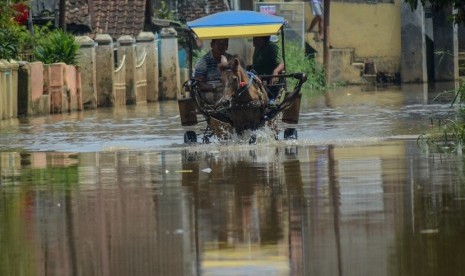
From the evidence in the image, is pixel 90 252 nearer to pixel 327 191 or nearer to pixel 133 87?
pixel 327 191

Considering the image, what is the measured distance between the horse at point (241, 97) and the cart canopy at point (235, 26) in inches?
58.5

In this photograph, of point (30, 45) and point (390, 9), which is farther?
point (390, 9)

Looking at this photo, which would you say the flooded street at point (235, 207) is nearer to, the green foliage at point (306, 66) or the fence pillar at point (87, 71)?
the fence pillar at point (87, 71)

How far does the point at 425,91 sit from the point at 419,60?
716cm

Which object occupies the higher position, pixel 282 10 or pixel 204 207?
pixel 282 10

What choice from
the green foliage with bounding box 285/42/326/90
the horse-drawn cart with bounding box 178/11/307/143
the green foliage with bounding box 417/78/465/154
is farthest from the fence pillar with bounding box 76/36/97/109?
the green foliage with bounding box 417/78/465/154

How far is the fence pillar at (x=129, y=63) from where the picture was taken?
36.4m

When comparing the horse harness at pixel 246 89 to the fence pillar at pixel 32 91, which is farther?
the fence pillar at pixel 32 91

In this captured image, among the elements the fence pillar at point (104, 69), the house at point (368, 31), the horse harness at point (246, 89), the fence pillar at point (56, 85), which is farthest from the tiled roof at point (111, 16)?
the horse harness at point (246, 89)

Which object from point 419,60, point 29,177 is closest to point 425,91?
point 419,60

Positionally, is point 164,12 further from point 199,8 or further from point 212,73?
point 212,73

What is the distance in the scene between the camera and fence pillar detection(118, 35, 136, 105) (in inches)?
1435

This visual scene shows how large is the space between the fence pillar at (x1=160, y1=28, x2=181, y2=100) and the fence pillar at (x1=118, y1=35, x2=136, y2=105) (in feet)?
7.37

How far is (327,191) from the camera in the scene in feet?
42.0
